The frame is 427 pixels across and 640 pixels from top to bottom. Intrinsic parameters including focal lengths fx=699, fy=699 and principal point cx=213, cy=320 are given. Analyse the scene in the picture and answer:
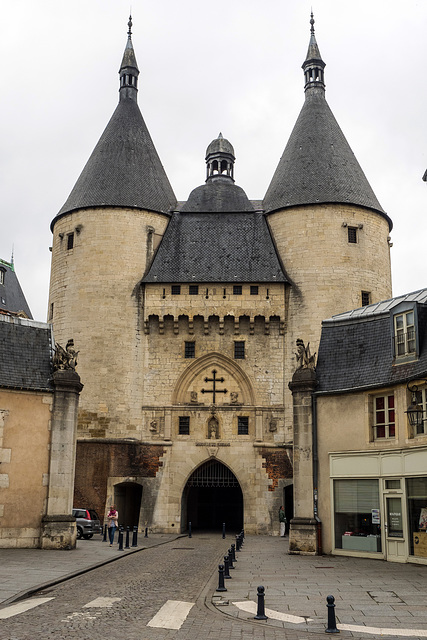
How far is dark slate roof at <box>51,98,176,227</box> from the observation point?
129 ft

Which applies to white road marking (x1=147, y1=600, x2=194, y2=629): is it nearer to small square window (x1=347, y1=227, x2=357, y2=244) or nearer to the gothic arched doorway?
the gothic arched doorway

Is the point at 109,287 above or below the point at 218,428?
above

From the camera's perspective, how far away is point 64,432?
22812 millimetres

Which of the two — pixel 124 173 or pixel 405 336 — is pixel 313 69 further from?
pixel 405 336

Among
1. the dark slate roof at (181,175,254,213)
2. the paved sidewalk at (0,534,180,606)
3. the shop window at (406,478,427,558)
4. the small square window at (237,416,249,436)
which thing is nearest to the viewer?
the paved sidewalk at (0,534,180,606)

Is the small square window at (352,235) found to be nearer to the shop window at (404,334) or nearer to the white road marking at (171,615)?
the shop window at (404,334)

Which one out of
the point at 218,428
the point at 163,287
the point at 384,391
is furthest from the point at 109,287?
the point at 384,391

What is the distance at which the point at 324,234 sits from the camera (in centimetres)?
3797

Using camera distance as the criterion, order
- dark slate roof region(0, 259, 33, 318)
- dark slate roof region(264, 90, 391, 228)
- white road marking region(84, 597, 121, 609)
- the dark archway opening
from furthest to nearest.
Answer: dark slate roof region(0, 259, 33, 318), dark slate roof region(264, 90, 391, 228), the dark archway opening, white road marking region(84, 597, 121, 609)

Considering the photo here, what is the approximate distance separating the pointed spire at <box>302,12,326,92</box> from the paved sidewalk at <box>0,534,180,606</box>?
3213 cm

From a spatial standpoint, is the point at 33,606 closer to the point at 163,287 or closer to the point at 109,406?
the point at 109,406

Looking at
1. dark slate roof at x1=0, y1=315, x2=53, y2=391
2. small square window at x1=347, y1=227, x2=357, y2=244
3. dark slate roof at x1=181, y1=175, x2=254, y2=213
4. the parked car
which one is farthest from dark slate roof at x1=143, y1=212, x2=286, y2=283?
dark slate roof at x1=0, y1=315, x2=53, y2=391

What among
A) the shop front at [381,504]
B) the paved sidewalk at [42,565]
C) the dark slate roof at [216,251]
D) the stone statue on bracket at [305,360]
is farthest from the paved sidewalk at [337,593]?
the dark slate roof at [216,251]

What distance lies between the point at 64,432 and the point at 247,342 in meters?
16.6
